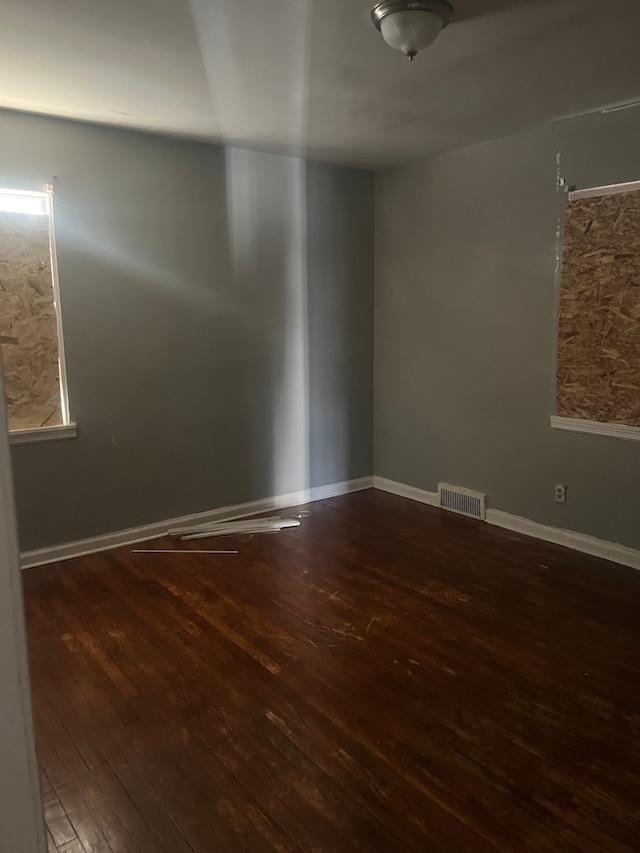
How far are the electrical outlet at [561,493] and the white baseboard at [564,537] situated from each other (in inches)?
7.1

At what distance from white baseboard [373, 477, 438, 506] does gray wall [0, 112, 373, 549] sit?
0.27 metres

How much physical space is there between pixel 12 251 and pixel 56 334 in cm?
49

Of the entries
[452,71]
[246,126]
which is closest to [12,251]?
[246,126]

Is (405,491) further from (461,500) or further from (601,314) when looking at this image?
(601,314)

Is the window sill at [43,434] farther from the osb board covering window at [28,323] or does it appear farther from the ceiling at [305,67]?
the ceiling at [305,67]

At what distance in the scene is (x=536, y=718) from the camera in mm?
2246

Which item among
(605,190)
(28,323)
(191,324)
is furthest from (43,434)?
(605,190)

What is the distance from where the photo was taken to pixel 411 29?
7.20 ft

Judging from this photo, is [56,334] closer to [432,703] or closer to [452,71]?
[452,71]

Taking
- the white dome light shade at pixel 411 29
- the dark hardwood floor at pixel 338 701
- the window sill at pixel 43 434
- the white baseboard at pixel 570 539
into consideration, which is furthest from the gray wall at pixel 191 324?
the white dome light shade at pixel 411 29

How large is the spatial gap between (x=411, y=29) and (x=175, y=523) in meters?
3.09

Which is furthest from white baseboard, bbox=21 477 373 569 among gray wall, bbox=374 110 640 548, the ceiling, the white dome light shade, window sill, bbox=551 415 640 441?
the white dome light shade

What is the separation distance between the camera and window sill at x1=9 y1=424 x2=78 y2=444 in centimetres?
351

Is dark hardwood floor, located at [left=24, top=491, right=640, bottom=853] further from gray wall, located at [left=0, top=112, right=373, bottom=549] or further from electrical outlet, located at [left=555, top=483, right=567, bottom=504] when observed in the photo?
gray wall, located at [left=0, top=112, right=373, bottom=549]
